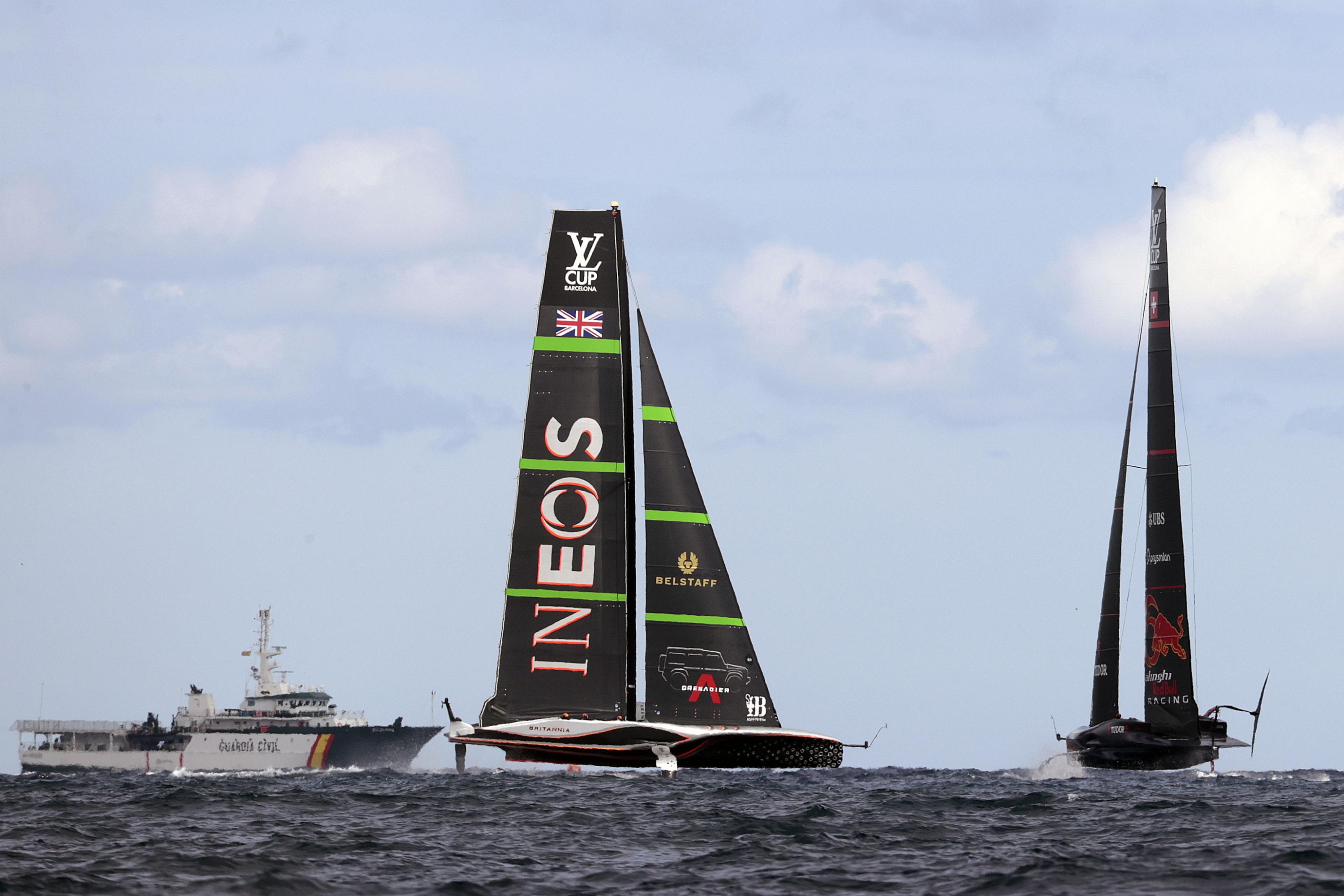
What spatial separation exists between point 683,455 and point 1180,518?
25336mm

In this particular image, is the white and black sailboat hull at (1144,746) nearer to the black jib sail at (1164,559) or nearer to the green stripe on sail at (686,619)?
the black jib sail at (1164,559)

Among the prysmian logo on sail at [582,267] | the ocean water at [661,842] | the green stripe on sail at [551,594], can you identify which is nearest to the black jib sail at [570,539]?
the green stripe on sail at [551,594]

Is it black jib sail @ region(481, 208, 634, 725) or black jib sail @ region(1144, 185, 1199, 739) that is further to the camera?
black jib sail @ region(1144, 185, 1199, 739)

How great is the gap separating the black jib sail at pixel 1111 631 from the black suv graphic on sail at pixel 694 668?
27.0 meters

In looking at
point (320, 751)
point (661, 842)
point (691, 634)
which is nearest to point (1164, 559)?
point (691, 634)

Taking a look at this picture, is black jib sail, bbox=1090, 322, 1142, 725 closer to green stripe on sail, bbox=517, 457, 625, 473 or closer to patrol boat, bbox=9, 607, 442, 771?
green stripe on sail, bbox=517, 457, 625, 473

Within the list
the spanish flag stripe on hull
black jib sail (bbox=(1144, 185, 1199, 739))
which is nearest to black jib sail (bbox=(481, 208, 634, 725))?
black jib sail (bbox=(1144, 185, 1199, 739))

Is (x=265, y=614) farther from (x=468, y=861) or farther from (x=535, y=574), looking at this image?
(x=468, y=861)

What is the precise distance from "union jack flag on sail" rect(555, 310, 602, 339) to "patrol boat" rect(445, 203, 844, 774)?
28 millimetres

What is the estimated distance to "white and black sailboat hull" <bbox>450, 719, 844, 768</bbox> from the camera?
3269 centimetres

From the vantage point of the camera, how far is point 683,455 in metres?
34.5

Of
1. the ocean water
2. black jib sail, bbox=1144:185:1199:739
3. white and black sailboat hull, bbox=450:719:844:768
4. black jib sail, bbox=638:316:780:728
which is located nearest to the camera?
the ocean water

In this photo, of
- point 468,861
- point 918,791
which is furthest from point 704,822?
point 918,791

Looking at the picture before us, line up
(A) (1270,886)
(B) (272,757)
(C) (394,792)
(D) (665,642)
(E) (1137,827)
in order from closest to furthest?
1. (A) (1270,886)
2. (E) (1137,827)
3. (D) (665,642)
4. (C) (394,792)
5. (B) (272,757)
